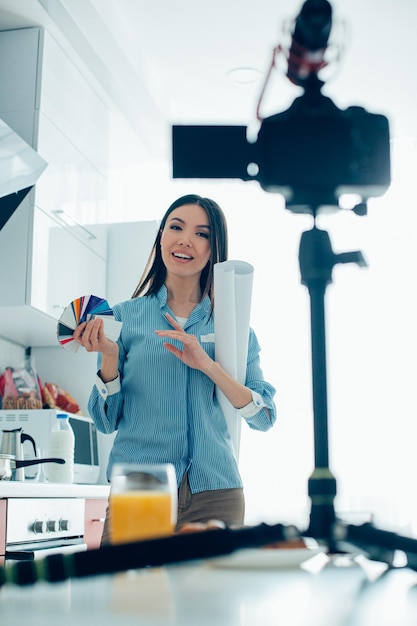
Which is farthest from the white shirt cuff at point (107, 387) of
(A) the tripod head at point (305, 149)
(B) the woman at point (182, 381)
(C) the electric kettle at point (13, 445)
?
(C) the electric kettle at point (13, 445)

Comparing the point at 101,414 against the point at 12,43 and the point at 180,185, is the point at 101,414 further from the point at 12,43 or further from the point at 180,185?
the point at 180,185

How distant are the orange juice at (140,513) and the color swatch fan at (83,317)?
35.9 inches

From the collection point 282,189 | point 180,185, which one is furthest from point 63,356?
point 282,189

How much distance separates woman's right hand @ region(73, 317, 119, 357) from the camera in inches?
57.5

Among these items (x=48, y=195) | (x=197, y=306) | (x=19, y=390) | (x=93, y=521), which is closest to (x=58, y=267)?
(x=48, y=195)

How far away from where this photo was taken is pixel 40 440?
117 inches

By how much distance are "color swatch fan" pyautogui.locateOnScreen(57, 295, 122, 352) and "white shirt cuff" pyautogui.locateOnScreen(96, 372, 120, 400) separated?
88mm

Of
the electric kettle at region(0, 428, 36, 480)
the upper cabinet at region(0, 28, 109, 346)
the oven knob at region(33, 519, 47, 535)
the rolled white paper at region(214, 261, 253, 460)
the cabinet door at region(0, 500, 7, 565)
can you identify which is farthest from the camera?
the upper cabinet at region(0, 28, 109, 346)

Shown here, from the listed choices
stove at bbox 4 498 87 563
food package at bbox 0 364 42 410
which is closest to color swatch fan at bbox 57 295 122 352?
stove at bbox 4 498 87 563

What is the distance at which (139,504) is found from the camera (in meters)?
0.58

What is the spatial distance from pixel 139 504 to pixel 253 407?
100 cm

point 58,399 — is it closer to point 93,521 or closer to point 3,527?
point 93,521

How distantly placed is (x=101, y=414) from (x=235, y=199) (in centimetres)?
269

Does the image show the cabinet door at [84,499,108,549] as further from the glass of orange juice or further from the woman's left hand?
the glass of orange juice
